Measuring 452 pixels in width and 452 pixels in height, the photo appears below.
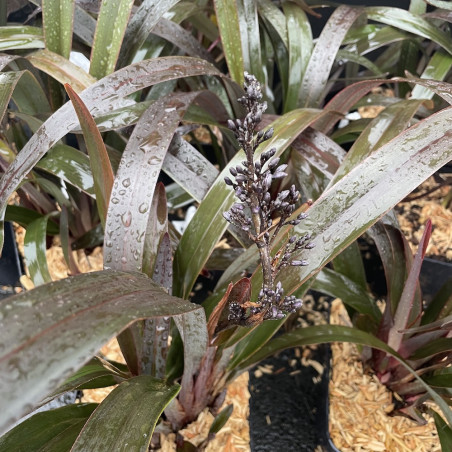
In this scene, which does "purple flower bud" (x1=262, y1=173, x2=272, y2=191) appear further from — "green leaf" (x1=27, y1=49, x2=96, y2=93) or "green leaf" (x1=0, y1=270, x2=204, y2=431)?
"green leaf" (x1=27, y1=49, x2=96, y2=93)

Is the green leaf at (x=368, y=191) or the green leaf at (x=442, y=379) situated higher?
the green leaf at (x=368, y=191)

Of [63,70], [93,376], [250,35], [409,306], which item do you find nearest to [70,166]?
[63,70]

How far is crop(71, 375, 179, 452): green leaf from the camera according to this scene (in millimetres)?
487

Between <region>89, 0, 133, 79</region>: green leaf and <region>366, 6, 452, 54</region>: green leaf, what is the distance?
56cm

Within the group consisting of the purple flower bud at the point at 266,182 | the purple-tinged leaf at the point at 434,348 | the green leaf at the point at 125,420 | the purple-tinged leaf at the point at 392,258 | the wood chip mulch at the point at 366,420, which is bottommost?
the wood chip mulch at the point at 366,420

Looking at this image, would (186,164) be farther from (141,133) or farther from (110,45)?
(110,45)

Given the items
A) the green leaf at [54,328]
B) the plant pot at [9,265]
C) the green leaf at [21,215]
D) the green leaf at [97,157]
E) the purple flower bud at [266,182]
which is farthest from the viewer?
the plant pot at [9,265]

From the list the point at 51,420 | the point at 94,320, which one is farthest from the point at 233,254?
the point at 94,320

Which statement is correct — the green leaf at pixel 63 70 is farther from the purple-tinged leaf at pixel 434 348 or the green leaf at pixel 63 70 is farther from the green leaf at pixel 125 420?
the purple-tinged leaf at pixel 434 348

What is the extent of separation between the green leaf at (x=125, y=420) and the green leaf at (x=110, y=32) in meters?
0.55

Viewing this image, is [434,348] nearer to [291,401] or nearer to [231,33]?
[291,401]

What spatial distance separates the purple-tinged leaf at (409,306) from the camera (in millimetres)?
662

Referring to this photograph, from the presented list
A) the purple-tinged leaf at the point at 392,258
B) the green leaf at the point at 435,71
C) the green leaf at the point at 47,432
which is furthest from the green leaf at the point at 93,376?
the green leaf at the point at 435,71

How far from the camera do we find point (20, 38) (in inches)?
34.1
